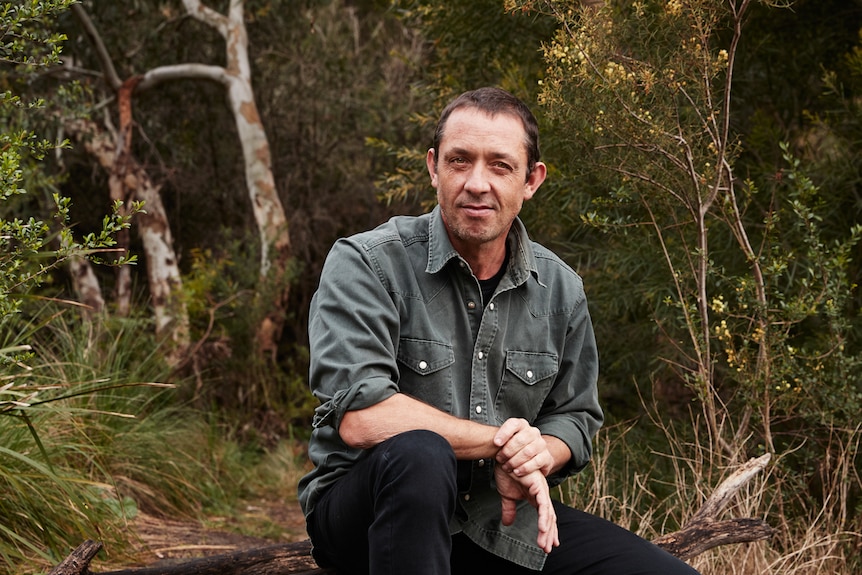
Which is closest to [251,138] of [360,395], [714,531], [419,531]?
[714,531]

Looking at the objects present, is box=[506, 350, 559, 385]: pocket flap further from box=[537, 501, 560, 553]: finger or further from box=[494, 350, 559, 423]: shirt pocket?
box=[537, 501, 560, 553]: finger

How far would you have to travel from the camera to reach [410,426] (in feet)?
8.39

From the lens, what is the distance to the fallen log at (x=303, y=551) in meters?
2.80

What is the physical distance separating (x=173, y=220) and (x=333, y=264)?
27.3 ft

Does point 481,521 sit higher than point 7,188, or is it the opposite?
point 7,188

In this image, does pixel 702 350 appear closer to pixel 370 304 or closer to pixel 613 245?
pixel 613 245

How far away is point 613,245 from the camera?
17.7 ft

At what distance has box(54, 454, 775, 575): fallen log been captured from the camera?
280 cm

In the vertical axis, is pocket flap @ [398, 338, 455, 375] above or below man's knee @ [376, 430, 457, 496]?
above

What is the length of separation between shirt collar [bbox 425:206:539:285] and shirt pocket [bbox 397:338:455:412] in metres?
0.22

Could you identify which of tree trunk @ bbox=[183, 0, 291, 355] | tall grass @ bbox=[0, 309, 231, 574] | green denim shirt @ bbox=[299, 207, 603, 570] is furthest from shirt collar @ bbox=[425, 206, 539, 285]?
tree trunk @ bbox=[183, 0, 291, 355]

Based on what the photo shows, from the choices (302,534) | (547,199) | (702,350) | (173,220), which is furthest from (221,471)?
(173,220)

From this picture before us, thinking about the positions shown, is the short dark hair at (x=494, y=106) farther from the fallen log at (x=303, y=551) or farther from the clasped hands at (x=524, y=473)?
the fallen log at (x=303, y=551)

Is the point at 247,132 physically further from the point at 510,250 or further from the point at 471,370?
the point at 471,370
